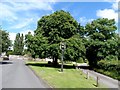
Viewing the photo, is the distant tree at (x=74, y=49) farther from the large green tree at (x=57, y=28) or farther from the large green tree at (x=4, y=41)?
the large green tree at (x=4, y=41)

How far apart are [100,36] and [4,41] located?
2127 cm

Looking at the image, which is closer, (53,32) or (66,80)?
(66,80)

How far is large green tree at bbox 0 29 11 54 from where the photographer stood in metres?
61.9

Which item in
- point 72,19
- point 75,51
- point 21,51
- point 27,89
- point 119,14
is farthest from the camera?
point 21,51

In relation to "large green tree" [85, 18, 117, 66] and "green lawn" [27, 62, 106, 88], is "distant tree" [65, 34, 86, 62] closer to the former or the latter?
"large green tree" [85, 18, 117, 66]

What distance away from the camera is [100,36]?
54688 mm

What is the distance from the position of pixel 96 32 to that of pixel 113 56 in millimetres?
6030

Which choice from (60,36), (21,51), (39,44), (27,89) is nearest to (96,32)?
(60,36)

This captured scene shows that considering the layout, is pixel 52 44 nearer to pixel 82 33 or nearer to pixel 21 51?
pixel 82 33

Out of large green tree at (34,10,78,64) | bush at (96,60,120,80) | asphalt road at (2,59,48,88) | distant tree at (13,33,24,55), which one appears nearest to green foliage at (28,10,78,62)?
large green tree at (34,10,78,64)

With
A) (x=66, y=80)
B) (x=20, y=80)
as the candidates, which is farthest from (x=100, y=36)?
(x=20, y=80)

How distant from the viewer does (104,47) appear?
2126 inches

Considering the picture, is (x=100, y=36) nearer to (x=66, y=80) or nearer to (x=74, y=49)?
(x=74, y=49)

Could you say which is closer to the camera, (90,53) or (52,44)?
(52,44)
